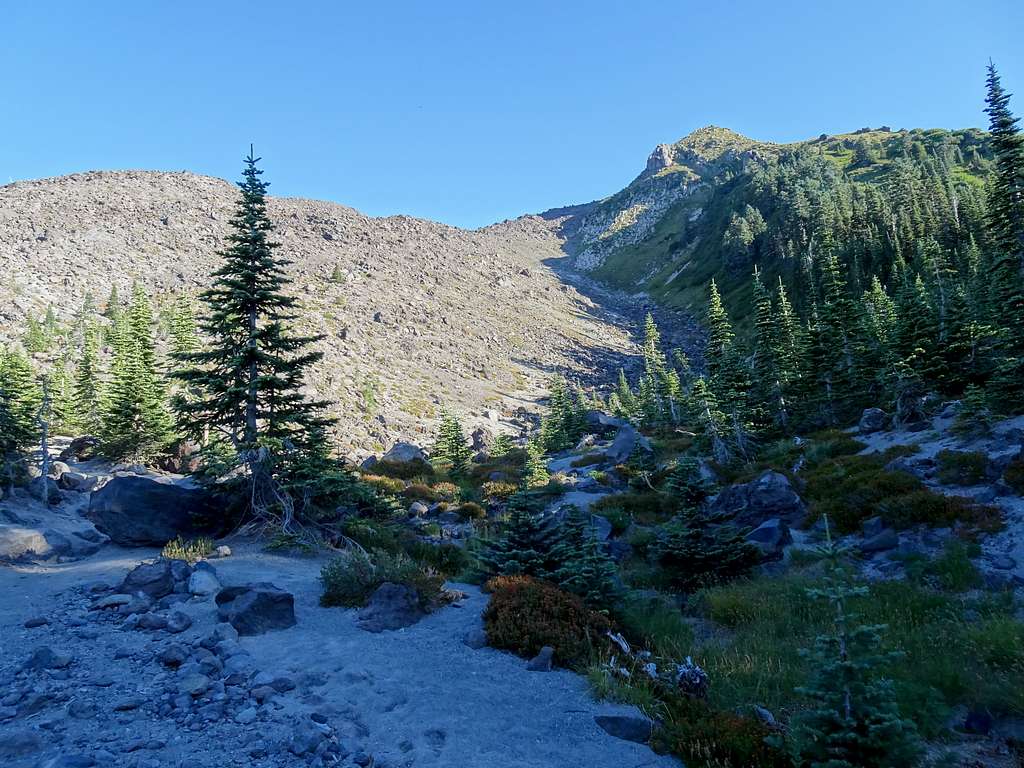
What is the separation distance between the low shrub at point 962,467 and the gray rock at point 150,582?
21147mm

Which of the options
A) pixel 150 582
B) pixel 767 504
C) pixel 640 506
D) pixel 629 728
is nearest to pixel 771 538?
pixel 767 504

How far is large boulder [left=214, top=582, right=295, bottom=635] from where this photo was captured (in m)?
8.72

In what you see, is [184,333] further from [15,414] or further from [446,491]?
[446,491]

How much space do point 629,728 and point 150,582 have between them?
9.23 meters

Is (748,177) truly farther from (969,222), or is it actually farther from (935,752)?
(935,752)

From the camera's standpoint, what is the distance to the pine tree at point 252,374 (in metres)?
15.7

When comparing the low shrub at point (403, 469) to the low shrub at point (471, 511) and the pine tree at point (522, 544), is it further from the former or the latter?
the pine tree at point (522, 544)

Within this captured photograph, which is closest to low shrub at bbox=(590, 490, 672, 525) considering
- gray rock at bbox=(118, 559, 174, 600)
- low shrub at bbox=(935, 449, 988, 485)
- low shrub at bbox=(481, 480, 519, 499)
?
low shrub at bbox=(481, 480, 519, 499)

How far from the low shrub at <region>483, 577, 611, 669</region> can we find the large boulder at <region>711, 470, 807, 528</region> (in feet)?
31.8

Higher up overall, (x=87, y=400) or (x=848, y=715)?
(x=87, y=400)

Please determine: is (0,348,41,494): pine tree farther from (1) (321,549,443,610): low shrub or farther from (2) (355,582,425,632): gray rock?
(2) (355,582,425,632): gray rock

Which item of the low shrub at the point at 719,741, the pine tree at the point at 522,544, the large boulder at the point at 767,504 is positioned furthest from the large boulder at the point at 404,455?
the low shrub at the point at 719,741

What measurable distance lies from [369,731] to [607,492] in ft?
69.5

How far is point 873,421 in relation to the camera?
1029 inches
